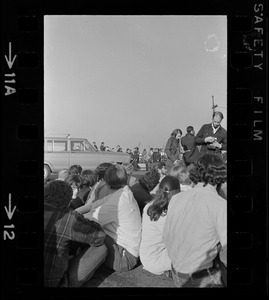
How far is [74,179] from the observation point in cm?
246

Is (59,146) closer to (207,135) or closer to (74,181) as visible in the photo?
(74,181)

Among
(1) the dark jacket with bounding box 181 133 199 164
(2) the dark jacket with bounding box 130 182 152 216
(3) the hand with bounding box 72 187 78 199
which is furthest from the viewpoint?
(2) the dark jacket with bounding box 130 182 152 216

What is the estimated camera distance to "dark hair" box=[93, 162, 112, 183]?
2461mm

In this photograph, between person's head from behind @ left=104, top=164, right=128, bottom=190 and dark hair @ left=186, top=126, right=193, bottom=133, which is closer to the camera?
dark hair @ left=186, top=126, right=193, bottom=133

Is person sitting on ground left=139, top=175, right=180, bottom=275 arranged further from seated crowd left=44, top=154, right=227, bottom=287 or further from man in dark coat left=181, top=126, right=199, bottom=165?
man in dark coat left=181, top=126, right=199, bottom=165

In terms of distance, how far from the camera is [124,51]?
2.40 meters

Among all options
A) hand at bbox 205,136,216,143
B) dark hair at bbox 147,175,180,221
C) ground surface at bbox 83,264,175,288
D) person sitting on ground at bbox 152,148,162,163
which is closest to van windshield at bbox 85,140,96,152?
person sitting on ground at bbox 152,148,162,163

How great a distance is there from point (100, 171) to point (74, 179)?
0.18 m

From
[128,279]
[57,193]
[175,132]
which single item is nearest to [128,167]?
[175,132]

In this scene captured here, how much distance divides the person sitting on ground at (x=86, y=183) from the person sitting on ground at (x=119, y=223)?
0.29ft

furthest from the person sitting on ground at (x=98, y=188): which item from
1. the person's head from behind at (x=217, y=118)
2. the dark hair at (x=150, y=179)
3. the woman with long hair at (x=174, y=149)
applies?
the person's head from behind at (x=217, y=118)

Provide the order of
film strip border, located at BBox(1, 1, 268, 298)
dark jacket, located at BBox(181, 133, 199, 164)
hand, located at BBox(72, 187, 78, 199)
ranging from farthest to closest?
hand, located at BBox(72, 187, 78, 199), dark jacket, located at BBox(181, 133, 199, 164), film strip border, located at BBox(1, 1, 268, 298)
